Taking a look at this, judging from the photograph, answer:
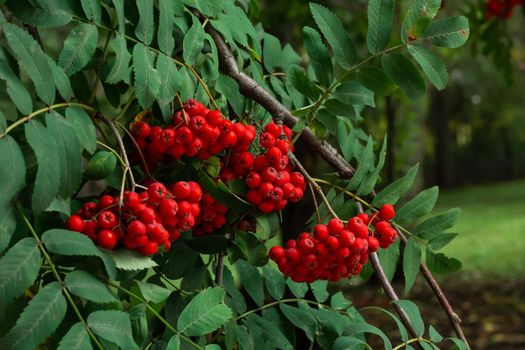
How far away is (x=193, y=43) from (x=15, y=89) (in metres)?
0.34

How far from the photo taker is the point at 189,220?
113cm

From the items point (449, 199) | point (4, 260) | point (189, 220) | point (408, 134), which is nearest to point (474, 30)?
point (189, 220)

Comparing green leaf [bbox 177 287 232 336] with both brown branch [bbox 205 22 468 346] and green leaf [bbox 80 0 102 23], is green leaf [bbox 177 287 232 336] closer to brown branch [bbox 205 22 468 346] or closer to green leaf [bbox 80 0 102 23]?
brown branch [bbox 205 22 468 346]

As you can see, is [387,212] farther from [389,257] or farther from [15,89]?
[15,89]

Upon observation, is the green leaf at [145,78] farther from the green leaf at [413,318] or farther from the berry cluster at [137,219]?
the green leaf at [413,318]

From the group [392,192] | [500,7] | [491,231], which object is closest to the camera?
[392,192]

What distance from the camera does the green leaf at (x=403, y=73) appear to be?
132cm

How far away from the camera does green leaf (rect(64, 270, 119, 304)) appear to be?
1044 mm

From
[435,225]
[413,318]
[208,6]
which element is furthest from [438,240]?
[208,6]

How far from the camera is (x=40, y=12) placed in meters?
1.16

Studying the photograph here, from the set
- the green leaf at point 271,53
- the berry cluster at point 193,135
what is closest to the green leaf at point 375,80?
the berry cluster at point 193,135

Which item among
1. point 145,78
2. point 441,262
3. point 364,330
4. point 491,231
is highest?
point 145,78

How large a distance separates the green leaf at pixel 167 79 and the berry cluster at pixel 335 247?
1.03 ft

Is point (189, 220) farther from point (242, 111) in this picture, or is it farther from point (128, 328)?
point (242, 111)
